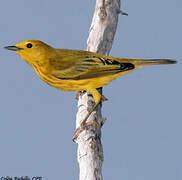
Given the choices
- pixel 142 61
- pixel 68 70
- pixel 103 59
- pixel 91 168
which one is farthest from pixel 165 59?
pixel 91 168

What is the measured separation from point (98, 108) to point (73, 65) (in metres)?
1.08

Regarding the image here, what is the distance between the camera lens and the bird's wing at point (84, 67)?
25.2ft

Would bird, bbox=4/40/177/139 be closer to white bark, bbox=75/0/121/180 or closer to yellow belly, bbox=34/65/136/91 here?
yellow belly, bbox=34/65/136/91

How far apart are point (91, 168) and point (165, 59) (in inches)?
94.8

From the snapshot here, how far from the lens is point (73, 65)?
25.6 feet

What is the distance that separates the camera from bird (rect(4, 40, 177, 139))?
7.54 meters

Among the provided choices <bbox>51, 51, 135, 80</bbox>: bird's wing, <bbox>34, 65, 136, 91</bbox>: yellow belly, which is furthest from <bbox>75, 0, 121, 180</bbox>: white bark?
<bbox>51, 51, 135, 80</bbox>: bird's wing

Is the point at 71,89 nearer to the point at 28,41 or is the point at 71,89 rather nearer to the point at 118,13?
the point at 28,41

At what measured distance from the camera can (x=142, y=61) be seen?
311 inches

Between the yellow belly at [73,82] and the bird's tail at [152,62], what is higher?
the bird's tail at [152,62]

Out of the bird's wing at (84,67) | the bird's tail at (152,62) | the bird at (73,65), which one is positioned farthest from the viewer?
the bird's tail at (152,62)

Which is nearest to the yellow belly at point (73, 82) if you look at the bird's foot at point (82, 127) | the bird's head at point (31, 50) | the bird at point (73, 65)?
the bird at point (73, 65)

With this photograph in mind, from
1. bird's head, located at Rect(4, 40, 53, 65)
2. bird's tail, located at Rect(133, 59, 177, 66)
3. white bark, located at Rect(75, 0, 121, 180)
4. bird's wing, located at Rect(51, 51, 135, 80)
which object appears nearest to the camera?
white bark, located at Rect(75, 0, 121, 180)

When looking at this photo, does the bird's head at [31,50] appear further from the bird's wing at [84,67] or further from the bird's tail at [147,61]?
the bird's tail at [147,61]
